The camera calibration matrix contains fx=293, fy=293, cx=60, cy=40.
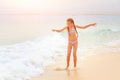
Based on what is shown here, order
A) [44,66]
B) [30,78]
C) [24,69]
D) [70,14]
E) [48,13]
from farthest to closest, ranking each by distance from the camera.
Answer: [48,13], [70,14], [44,66], [24,69], [30,78]

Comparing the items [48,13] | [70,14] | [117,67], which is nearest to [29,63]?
[117,67]

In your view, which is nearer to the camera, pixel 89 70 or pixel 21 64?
pixel 89 70

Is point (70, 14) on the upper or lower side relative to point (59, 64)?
lower

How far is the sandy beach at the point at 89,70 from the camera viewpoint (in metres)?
6.20

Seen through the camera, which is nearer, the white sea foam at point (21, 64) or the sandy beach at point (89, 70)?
the sandy beach at point (89, 70)

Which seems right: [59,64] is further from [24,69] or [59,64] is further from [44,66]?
[24,69]

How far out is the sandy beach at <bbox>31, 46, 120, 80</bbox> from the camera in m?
6.20

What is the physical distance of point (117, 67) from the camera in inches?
275

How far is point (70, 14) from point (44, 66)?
4087 centimetres

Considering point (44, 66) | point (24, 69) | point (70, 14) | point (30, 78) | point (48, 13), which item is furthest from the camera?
point (48, 13)

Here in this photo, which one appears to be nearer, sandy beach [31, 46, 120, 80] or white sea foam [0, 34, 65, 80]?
sandy beach [31, 46, 120, 80]

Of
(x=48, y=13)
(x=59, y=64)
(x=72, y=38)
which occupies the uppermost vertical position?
(x=72, y=38)

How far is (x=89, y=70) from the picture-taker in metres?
6.77

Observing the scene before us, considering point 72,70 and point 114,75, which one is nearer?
point 114,75
